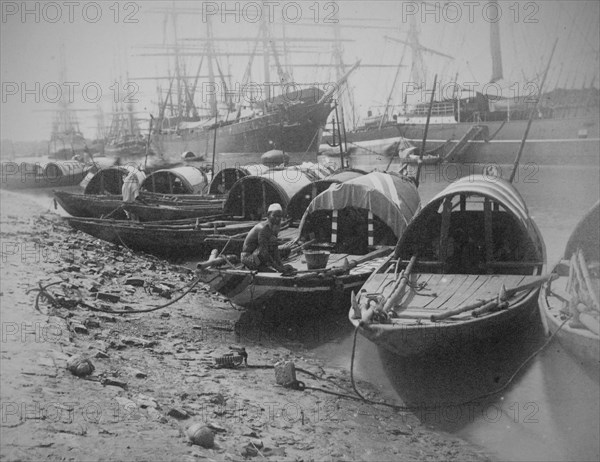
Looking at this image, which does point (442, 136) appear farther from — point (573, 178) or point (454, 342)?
point (454, 342)

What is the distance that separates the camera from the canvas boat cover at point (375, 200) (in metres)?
11.6

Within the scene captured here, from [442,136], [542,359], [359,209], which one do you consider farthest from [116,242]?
[442,136]

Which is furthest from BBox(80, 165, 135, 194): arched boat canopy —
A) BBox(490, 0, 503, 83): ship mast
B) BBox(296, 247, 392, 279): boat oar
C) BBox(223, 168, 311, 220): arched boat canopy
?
BBox(490, 0, 503, 83): ship mast

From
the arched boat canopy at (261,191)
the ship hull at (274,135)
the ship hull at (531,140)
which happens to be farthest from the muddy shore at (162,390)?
the ship hull at (274,135)

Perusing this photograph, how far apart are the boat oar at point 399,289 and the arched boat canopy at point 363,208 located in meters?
1.81

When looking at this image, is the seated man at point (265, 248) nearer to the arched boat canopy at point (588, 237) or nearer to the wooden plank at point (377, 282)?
the wooden plank at point (377, 282)

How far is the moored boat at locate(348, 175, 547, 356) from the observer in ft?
22.8

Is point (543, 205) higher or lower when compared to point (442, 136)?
lower

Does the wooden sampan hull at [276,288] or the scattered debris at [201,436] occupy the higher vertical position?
the wooden sampan hull at [276,288]

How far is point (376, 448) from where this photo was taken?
5719 millimetres

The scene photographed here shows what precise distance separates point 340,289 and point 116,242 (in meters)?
8.83

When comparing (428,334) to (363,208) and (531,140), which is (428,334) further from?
(531,140)

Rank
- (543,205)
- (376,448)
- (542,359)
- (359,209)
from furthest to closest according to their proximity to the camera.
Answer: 1. (543,205)
2. (359,209)
3. (542,359)
4. (376,448)

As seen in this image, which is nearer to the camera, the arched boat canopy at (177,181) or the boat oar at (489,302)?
the boat oar at (489,302)
